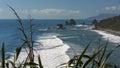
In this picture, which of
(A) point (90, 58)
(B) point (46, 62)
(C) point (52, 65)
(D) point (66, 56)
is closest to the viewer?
(A) point (90, 58)

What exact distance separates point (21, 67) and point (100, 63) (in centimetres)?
56

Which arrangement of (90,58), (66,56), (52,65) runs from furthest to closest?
1. (66,56)
2. (52,65)
3. (90,58)

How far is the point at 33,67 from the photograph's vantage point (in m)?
2.01

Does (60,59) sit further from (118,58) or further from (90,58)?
(90,58)

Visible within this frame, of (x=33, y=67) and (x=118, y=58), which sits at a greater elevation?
(x=33, y=67)

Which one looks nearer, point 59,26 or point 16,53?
point 16,53

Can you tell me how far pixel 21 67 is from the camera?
7.09 ft

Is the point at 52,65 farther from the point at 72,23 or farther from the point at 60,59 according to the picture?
the point at 72,23

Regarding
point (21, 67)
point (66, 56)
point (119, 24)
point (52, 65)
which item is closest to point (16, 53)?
point (21, 67)

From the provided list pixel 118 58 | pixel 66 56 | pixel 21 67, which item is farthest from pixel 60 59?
pixel 21 67

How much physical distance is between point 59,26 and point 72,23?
42073mm

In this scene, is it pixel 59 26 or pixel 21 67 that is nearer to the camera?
pixel 21 67

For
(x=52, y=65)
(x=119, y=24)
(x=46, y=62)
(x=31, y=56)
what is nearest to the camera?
(x=31, y=56)

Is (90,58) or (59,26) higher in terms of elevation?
(90,58)
